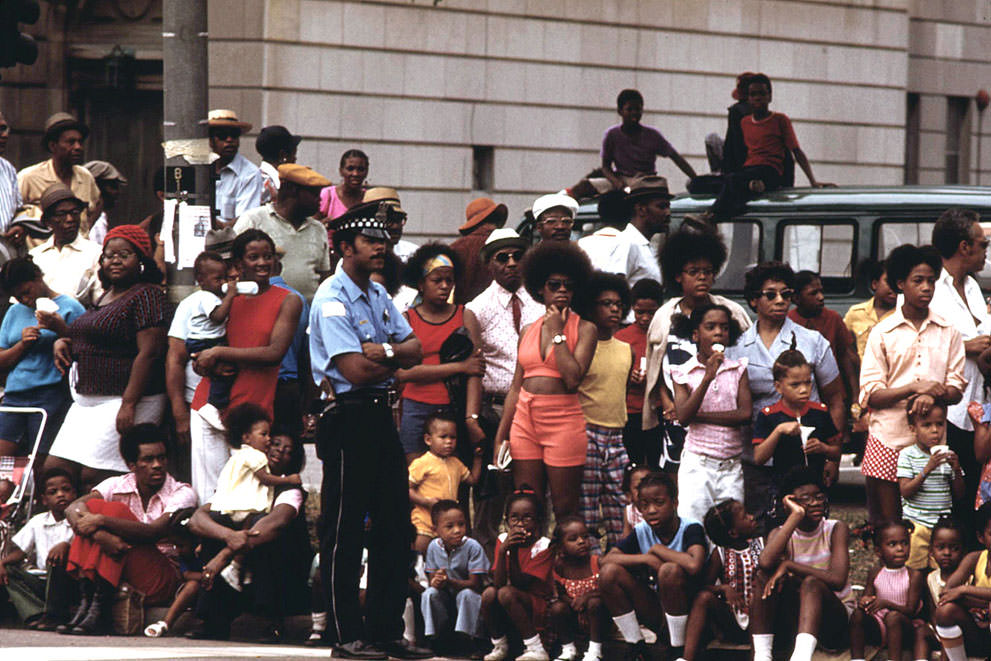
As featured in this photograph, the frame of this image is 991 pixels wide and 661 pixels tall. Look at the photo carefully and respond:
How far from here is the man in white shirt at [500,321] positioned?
10.5 metres

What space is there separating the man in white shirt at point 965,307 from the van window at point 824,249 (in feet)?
10.2

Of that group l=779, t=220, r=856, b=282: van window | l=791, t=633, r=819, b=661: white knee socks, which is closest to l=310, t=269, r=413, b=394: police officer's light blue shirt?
l=791, t=633, r=819, b=661: white knee socks

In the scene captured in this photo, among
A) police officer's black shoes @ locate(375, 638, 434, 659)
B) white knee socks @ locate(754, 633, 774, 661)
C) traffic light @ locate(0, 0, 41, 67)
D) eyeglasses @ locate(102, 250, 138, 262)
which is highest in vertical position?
traffic light @ locate(0, 0, 41, 67)

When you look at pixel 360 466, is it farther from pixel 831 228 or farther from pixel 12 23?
pixel 831 228

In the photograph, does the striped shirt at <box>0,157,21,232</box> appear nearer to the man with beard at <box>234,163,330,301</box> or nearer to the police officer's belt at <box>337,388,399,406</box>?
the man with beard at <box>234,163,330,301</box>

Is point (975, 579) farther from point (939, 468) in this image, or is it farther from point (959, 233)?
point (959, 233)

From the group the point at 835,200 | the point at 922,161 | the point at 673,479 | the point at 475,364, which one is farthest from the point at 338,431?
the point at 922,161

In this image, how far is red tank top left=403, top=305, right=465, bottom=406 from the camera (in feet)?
33.9

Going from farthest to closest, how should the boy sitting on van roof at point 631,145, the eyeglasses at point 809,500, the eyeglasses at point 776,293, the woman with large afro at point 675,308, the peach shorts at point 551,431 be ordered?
the boy sitting on van roof at point 631,145
the woman with large afro at point 675,308
the eyeglasses at point 776,293
the peach shorts at point 551,431
the eyeglasses at point 809,500

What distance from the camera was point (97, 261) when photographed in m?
11.4

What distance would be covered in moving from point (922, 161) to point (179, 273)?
19.0 m

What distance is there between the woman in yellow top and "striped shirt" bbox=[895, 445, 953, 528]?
1.43 m

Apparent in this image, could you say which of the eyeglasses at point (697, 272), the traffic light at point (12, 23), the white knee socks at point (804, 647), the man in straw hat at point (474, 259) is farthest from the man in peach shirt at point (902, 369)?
the traffic light at point (12, 23)

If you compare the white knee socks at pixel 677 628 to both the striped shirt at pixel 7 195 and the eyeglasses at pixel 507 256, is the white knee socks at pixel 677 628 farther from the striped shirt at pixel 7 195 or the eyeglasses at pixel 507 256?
→ the striped shirt at pixel 7 195
